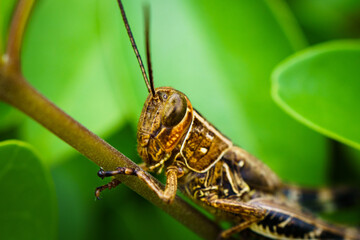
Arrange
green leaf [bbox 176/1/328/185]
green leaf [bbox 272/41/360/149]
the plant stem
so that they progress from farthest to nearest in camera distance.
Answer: green leaf [bbox 176/1/328/185] < green leaf [bbox 272/41/360/149] < the plant stem

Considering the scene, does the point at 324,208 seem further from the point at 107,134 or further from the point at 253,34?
the point at 107,134

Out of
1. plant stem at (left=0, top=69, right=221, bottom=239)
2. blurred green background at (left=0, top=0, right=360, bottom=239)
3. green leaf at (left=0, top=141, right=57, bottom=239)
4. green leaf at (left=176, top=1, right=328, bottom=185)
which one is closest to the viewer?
plant stem at (left=0, top=69, right=221, bottom=239)

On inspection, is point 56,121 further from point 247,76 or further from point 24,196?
point 247,76

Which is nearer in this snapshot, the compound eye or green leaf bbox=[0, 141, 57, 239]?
green leaf bbox=[0, 141, 57, 239]

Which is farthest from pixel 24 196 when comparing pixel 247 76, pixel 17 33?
pixel 247 76

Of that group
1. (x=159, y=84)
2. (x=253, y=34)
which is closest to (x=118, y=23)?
(x=159, y=84)

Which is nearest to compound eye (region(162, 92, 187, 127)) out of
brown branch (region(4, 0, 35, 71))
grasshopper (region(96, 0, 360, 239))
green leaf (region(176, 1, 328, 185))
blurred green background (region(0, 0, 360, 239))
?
grasshopper (region(96, 0, 360, 239))

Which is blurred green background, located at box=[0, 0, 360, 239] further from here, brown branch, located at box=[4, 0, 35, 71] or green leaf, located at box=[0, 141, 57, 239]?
brown branch, located at box=[4, 0, 35, 71]

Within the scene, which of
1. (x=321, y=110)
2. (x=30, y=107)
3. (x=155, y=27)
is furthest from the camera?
(x=155, y=27)
